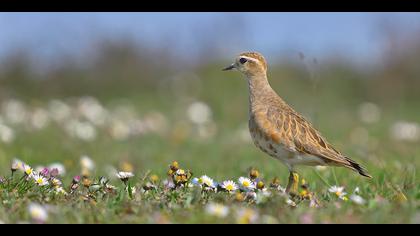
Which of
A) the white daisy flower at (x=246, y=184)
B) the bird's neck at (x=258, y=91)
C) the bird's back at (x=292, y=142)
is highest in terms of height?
the bird's neck at (x=258, y=91)

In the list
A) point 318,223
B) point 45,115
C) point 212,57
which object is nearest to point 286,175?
point 318,223

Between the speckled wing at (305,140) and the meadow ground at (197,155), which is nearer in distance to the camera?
the meadow ground at (197,155)

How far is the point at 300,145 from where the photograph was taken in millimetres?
6293

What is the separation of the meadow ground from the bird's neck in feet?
1.94

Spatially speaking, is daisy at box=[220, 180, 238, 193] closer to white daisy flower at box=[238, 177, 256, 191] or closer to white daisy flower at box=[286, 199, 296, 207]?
white daisy flower at box=[238, 177, 256, 191]

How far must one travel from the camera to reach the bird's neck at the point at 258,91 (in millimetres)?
6875

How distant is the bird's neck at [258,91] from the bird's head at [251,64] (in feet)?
0.20

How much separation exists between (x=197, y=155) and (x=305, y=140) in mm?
4978

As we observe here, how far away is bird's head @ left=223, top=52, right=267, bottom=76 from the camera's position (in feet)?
24.0

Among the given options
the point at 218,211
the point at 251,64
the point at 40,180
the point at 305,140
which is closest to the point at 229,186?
the point at 218,211

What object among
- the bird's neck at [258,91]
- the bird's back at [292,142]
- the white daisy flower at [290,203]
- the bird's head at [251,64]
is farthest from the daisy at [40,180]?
the bird's head at [251,64]

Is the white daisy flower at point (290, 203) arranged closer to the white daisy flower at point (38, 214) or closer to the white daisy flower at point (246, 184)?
the white daisy flower at point (246, 184)

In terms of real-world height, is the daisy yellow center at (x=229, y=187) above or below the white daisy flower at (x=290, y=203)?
above
